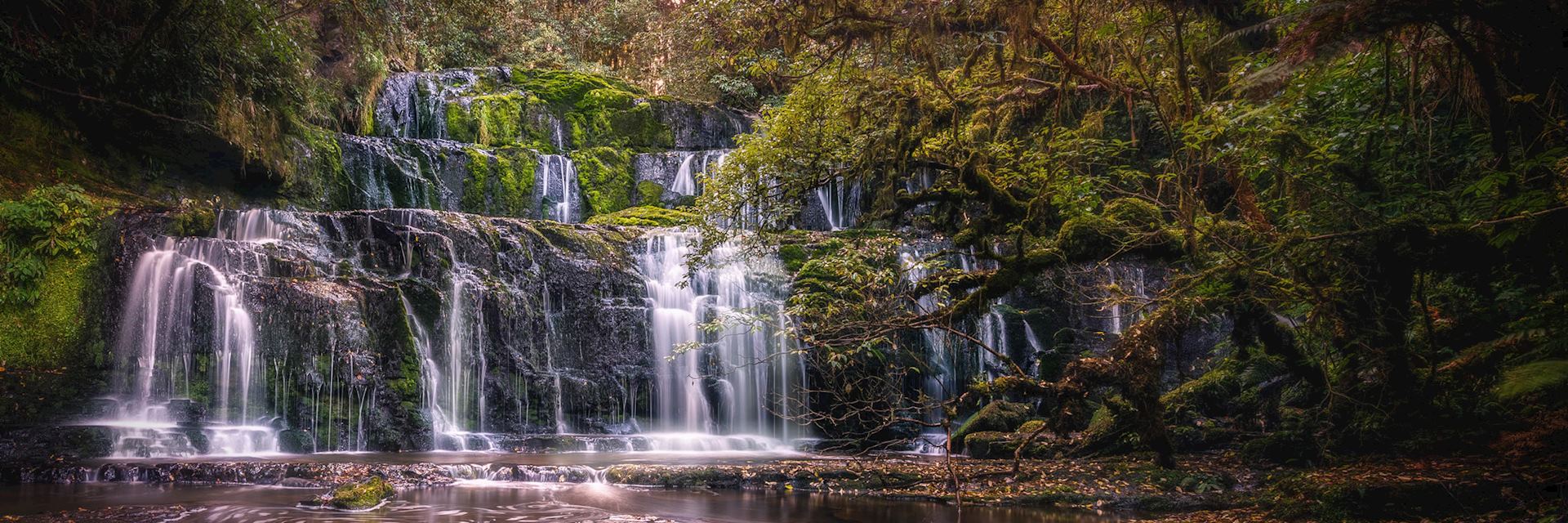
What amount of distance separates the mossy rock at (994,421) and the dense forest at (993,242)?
0.06 metres

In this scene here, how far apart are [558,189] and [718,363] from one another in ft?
26.5

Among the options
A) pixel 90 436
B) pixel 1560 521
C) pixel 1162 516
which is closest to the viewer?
pixel 1560 521

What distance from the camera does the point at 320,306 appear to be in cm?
1190

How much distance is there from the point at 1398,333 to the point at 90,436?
13440 mm

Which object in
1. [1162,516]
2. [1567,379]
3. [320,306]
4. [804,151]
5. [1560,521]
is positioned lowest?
[1162,516]

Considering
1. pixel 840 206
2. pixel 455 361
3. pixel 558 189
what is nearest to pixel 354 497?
pixel 455 361

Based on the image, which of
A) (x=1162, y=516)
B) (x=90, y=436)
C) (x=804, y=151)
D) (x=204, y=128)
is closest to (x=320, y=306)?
(x=90, y=436)

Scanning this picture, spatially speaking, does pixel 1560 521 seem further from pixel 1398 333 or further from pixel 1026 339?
pixel 1026 339

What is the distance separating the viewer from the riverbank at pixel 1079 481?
19.1 feet

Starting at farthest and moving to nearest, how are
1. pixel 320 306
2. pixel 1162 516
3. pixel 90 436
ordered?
pixel 320 306 < pixel 90 436 < pixel 1162 516

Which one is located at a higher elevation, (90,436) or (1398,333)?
(1398,333)

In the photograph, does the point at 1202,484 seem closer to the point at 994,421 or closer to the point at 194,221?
the point at 994,421

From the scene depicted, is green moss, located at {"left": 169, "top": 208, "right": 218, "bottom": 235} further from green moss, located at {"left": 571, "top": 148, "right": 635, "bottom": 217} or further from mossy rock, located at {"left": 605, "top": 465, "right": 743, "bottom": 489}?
green moss, located at {"left": 571, "top": 148, "right": 635, "bottom": 217}

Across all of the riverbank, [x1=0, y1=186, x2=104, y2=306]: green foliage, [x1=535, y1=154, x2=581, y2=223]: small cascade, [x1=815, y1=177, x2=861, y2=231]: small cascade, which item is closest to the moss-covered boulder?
the riverbank
